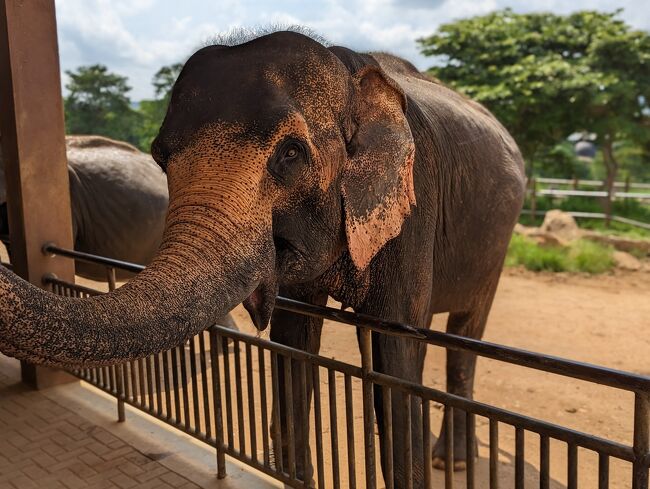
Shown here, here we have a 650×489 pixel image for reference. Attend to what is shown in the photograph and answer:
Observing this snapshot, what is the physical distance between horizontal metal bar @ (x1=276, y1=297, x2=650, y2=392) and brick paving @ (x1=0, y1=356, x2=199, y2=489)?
132 centimetres

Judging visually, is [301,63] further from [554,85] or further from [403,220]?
[554,85]

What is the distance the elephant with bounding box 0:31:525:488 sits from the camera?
4.62 feet

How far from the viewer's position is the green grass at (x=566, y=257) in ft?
31.7

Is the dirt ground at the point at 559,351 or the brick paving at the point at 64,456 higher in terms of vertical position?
the brick paving at the point at 64,456

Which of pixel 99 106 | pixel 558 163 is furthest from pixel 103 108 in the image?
pixel 558 163

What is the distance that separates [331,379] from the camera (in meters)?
2.21

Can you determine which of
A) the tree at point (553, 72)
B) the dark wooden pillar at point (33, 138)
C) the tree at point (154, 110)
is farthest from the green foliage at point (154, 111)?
the dark wooden pillar at point (33, 138)

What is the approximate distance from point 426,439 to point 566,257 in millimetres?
8535

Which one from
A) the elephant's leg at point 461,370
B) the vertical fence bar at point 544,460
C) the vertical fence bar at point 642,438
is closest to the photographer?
the vertical fence bar at point 642,438

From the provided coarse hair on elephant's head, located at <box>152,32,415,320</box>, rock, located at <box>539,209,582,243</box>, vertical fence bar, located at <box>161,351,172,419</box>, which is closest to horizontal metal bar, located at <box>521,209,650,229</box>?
rock, located at <box>539,209,582,243</box>

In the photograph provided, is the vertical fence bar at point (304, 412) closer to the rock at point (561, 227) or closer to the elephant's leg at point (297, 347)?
the elephant's leg at point (297, 347)

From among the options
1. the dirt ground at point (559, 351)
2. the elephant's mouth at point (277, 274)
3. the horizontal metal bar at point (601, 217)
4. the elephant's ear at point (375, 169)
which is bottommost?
the dirt ground at point (559, 351)

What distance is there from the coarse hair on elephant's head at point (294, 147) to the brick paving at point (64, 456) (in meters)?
1.48

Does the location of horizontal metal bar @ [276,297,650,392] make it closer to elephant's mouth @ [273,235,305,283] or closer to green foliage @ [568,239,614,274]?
elephant's mouth @ [273,235,305,283]
